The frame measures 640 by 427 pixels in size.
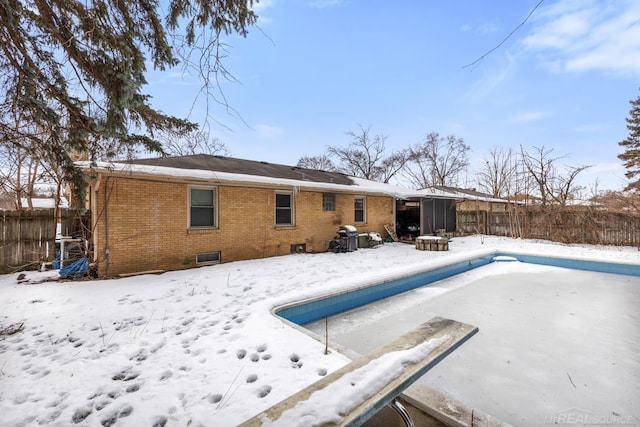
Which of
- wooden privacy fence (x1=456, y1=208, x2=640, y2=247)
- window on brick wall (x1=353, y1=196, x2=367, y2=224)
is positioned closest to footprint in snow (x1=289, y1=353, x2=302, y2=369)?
window on brick wall (x1=353, y1=196, x2=367, y2=224)

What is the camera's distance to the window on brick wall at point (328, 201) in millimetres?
11117

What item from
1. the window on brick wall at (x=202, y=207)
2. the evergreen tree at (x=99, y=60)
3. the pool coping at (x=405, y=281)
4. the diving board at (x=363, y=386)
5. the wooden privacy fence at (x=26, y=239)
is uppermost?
the evergreen tree at (x=99, y=60)

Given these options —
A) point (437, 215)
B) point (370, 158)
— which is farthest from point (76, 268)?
point (370, 158)

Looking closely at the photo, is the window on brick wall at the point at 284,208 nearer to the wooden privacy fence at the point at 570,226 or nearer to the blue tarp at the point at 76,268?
the blue tarp at the point at 76,268

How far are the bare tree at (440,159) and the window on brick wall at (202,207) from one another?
28729mm

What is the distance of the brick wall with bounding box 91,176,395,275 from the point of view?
653 cm

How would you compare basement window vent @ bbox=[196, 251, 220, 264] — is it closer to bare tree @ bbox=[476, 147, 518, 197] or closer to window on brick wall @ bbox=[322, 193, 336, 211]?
window on brick wall @ bbox=[322, 193, 336, 211]

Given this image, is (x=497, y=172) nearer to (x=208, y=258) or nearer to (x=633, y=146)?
(x=633, y=146)

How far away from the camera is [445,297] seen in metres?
6.32

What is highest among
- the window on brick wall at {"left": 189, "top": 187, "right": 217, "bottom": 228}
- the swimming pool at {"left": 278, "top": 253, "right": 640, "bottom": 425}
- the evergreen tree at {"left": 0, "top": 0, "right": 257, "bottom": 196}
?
the evergreen tree at {"left": 0, "top": 0, "right": 257, "bottom": 196}

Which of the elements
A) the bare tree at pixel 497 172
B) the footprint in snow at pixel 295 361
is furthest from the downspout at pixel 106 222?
the bare tree at pixel 497 172

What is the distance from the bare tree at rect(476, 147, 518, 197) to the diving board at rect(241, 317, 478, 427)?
25.4 meters

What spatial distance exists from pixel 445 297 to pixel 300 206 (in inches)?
226

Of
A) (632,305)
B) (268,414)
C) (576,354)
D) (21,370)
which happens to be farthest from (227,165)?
(632,305)
